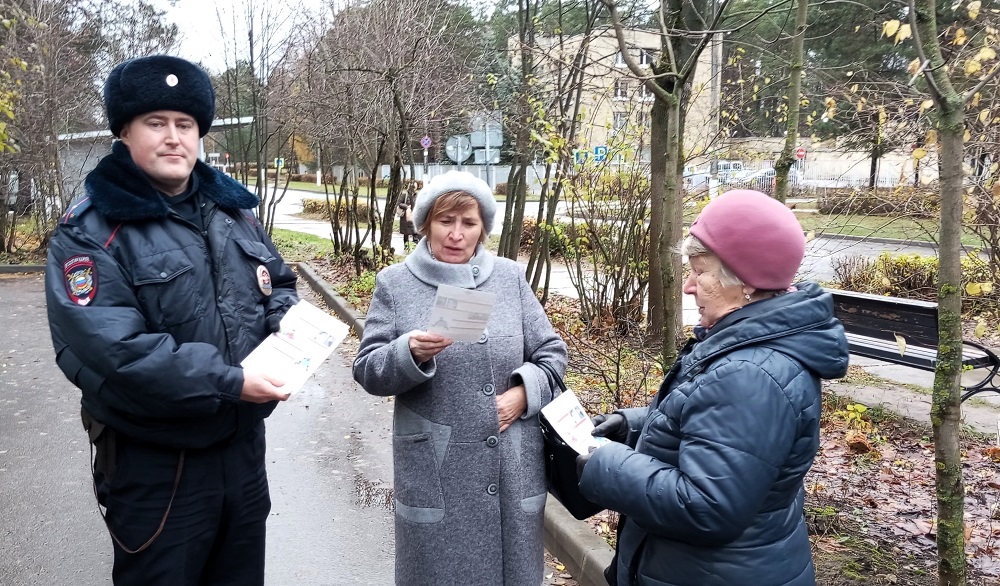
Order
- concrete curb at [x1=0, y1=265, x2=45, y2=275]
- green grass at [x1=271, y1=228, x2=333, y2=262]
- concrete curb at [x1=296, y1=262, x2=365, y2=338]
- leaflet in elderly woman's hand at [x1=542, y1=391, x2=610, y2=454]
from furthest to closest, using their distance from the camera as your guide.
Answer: green grass at [x1=271, y1=228, x2=333, y2=262] < concrete curb at [x1=0, y1=265, x2=45, y2=275] < concrete curb at [x1=296, y1=262, x2=365, y2=338] < leaflet in elderly woman's hand at [x1=542, y1=391, x2=610, y2=454]

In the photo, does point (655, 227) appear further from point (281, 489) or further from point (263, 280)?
point (263, 280)

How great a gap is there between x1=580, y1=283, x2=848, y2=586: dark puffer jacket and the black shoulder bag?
1.86ft

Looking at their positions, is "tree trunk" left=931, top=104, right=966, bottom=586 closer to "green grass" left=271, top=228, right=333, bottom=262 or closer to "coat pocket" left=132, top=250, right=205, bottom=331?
"coat pocket" left=132, top=250, right=205, bottom=331

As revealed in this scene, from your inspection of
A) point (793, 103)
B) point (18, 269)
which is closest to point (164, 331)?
point (793, 103)

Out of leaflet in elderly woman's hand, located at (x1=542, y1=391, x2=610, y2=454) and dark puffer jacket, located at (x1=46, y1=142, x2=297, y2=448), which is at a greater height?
dark puffer jacket, located at (x1=46, y1=142, x2=297, y2=448)

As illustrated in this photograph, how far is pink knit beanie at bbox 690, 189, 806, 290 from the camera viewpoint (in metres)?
A: 1.93

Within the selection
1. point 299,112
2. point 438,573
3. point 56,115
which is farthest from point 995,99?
point 56,115

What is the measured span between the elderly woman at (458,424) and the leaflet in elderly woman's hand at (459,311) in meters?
0.22

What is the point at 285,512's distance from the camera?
4797mm

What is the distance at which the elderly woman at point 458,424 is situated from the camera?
258 cm

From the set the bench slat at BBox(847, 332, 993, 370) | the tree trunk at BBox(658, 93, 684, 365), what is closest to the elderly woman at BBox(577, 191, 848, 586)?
the tree trunk at BBox(658, 93, 684, 365)

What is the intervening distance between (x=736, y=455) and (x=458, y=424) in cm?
105

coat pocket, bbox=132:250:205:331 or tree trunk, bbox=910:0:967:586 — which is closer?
coat pocket, bbox=132:250:205:331

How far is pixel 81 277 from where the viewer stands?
2.16 meters
